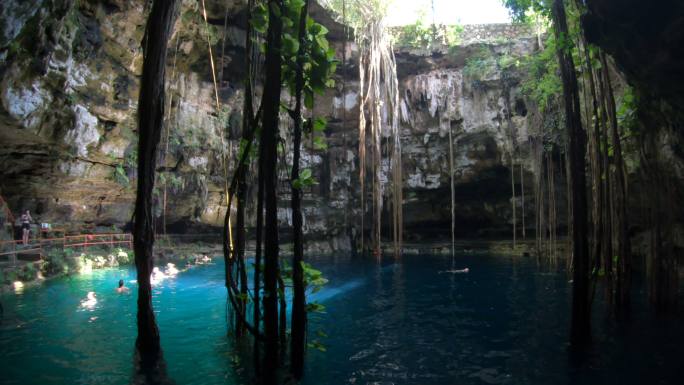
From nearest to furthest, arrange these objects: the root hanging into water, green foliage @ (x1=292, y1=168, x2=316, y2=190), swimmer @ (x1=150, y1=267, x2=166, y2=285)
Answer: green foliage @ (x1=292, y1=168, x2=316, y2=190)
swimmer @ (x1=150, y1=267, x2=166, y2=285)
the root hanging into water

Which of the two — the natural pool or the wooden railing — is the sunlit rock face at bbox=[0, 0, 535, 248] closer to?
the wooden railing

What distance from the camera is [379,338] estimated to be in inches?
255

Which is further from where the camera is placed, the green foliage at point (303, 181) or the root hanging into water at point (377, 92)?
the root hanging into water at point (377, 92)

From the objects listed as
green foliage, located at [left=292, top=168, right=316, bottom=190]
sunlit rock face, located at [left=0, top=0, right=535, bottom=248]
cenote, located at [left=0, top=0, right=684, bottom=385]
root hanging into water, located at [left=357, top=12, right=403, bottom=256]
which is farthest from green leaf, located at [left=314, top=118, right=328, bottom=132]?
root hanging into water, located at [left=357, top=12, right=403, bottom=256]

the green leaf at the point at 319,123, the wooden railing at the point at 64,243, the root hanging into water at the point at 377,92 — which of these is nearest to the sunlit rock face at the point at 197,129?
the wooden railing at the point at 64,243

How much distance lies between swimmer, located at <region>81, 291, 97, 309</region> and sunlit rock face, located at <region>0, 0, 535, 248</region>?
14.7 ft

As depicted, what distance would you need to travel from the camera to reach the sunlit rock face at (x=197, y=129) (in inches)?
432

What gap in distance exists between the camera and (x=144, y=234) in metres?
4.21

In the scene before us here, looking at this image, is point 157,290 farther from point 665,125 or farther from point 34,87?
point 665,125

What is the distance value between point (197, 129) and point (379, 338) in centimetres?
1359

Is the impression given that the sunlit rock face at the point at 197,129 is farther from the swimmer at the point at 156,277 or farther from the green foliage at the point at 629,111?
the green foliage at the point at 629,111

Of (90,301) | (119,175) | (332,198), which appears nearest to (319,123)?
(90,301)

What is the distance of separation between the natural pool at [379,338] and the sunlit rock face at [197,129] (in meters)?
4.44

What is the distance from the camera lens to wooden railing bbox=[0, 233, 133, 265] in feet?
36.6
